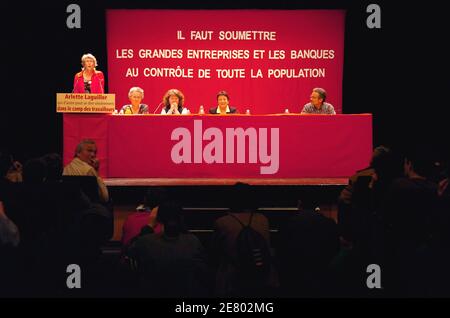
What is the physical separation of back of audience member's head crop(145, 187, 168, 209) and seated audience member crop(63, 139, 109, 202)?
84 cm

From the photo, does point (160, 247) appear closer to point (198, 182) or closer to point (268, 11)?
point (198, 182)

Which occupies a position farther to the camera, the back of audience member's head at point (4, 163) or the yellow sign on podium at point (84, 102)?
the yellow sign on podium at point (84, 102)

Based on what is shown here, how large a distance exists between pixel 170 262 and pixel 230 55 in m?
7.13

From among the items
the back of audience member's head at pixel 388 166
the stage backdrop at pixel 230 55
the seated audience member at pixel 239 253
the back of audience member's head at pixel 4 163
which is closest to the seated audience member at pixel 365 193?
the back of audience member's head at pixel 388 166

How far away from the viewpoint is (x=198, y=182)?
7715 mm

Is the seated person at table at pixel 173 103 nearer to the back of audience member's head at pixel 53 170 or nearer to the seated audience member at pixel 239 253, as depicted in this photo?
the back of audience member's head at pixel 53 170

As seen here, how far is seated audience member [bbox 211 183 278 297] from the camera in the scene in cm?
458

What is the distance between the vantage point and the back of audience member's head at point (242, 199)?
4.86 m

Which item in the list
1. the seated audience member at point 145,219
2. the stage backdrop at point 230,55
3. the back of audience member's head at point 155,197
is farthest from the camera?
the stage backdrop at point 230,55

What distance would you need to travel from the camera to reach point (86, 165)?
6734 mm

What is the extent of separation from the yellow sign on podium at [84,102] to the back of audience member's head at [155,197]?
8.06 ft

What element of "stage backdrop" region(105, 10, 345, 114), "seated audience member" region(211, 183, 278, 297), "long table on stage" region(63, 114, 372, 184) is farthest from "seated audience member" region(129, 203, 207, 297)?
"stage backdrop" region(105, 10, 345, 114)

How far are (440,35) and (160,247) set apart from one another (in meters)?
7.34

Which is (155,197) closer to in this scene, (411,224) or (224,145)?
(411,224)
